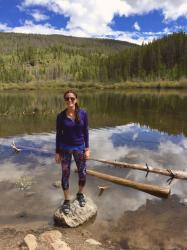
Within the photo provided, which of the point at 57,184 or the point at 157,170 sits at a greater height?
the point at 157,170

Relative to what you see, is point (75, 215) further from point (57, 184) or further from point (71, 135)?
point (57, 184)

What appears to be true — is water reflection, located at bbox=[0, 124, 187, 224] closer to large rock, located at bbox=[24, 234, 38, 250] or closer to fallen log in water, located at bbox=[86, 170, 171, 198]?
fallen log in water, located at bbox=[86, 170, 171, 198]

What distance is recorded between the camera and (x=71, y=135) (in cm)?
895

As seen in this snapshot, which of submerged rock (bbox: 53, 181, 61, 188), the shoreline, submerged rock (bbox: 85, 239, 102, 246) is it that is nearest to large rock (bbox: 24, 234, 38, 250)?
the shoreline

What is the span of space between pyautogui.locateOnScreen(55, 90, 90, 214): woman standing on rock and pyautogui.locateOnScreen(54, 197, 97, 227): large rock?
0.13 m

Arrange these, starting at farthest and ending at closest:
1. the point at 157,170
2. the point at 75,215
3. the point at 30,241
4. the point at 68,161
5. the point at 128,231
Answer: the point at 157,170 → the point at 68,161 → the point at 75,215 → the point at 128,231 → the point at 30,241

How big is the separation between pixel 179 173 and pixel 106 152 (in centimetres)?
538

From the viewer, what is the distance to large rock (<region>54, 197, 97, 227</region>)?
8853 millimetres

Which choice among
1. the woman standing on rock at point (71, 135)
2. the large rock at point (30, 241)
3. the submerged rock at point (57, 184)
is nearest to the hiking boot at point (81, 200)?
the woman standing on rock at point (71, 135)

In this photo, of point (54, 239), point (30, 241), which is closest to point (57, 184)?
point (54, 239)

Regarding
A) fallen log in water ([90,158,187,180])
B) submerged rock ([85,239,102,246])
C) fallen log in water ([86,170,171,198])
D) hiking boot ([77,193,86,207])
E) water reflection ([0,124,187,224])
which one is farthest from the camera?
fallen log in water ([90,158,187,180])

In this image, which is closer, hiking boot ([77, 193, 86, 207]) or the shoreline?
the shoreline

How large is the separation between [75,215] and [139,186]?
3330 mm

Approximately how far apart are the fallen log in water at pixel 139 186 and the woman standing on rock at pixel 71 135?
288 cm
